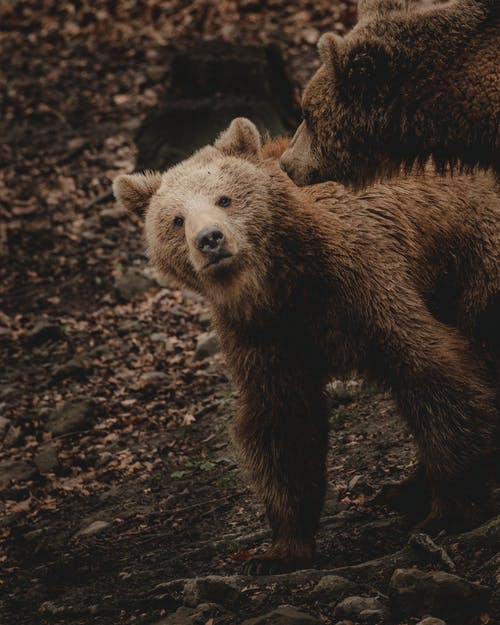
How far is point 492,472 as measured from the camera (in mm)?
4707

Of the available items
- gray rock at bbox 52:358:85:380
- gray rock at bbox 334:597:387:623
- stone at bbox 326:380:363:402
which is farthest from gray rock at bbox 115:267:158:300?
gray rock at bbox 334:597:387:623

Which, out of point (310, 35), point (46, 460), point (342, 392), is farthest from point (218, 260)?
point (310, 35)

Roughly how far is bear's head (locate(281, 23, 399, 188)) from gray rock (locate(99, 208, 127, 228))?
5.62 m

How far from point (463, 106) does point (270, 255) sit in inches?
47.3

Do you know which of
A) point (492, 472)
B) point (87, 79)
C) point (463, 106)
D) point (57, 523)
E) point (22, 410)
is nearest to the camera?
point (463, 106)

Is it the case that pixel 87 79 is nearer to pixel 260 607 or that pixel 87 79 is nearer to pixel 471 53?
pixel 471 53

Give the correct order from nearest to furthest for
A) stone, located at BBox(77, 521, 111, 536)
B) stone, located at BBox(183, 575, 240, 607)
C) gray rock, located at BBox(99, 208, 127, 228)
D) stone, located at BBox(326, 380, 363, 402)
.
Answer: stone, located at BBox(183, 575, 240, 607) → stone, located at BBox(77, 521, 111, 536) → stone, located at BBox(326, 380, 363, 402) → gray rock, located at BBox(99, 208, 127, 228)

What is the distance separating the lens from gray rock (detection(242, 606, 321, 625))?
3.50 m

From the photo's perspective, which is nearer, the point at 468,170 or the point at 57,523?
the point at 468,170

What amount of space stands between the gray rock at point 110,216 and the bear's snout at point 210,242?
6.09m

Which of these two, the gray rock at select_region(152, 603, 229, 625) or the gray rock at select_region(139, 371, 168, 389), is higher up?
the gray rock at select_region(152, 603, 229, 625)

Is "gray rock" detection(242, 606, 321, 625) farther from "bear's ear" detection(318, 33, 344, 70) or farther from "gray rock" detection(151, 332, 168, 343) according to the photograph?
"gray rock" detection(151, 332, 168, 343)

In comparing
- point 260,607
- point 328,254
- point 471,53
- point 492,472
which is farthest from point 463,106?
point 260,607

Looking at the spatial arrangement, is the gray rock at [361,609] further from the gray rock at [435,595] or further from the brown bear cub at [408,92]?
the brown bear cub at [408,92]
